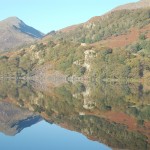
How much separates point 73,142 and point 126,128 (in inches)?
517

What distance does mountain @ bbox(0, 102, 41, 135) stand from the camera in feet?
221

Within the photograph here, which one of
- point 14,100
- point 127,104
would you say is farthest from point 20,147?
point 14,100

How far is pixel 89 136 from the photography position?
196ft

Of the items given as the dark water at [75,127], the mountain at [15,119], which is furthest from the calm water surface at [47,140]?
the mountain at [15,119]

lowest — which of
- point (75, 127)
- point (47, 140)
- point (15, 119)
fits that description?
point (15, 119)

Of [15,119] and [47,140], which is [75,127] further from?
[15,119]

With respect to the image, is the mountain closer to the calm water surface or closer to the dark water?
the dark water

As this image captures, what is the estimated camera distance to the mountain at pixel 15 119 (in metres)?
67.4

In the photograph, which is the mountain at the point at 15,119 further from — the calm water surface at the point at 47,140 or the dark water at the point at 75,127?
the calm water surface at the point at 47,140

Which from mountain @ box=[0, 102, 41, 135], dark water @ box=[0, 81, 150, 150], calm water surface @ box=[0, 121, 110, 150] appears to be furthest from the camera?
mountain @ box=[0, 102, 41, 135]

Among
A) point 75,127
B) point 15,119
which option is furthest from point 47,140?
point 15,119

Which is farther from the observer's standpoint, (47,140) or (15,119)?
(15,119)

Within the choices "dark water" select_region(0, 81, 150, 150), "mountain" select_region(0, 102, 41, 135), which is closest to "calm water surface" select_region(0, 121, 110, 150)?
"dark water" select_region(0, 81, 150, 150)

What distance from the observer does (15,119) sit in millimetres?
82188
